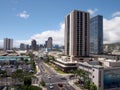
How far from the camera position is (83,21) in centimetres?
13662

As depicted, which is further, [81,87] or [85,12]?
[85,12]

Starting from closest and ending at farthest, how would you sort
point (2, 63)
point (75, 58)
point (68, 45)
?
point (75, 58) → point (68, 45) → point (2, 63)

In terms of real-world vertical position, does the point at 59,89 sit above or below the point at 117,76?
below

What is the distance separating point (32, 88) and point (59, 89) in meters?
14.5

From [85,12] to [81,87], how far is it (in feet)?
260

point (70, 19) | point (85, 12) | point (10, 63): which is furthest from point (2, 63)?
point (85, 12)

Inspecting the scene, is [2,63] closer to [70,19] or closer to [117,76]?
[70,19]

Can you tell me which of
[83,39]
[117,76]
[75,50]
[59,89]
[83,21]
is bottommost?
[59,89]

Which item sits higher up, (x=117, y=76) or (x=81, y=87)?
(x=117, y=76)

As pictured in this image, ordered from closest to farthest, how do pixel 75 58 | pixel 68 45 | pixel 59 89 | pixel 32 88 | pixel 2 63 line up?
1. pixel 32 88
2. pixel 59 89
3. pixel 75 58
4. pixel 68 45
5. pixel 2 63

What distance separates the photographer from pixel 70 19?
141 meters

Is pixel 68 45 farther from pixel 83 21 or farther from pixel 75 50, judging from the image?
pixel 83 21

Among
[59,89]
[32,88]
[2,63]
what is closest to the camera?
[32,88]

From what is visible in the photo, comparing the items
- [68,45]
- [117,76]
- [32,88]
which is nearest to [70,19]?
[68,45]
